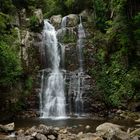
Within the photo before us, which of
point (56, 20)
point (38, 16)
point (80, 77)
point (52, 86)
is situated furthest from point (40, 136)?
point (56, 20)

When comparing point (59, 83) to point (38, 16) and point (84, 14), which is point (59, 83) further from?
point (84, 14)

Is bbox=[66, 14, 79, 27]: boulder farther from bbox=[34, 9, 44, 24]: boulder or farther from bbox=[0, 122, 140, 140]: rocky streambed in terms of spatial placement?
bbox=[0, 122, 140, 140]: rocky streambed

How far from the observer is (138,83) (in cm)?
2802

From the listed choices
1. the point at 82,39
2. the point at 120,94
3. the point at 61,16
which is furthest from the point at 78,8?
the point at 120,94

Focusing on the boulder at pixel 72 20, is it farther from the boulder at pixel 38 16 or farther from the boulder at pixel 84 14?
the boulder at pixel 38 16

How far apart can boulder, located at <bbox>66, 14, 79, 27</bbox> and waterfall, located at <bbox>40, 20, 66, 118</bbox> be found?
2.65 m

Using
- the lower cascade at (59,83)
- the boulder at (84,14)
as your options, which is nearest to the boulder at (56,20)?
the lower cascade at (59,83)

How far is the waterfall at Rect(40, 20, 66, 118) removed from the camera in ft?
96.9

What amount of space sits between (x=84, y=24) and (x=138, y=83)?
398 inches

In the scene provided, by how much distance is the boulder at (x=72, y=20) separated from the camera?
117ft

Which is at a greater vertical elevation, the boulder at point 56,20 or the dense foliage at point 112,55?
the boulder at point 56,20

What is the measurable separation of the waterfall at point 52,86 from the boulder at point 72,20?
265 centimetres

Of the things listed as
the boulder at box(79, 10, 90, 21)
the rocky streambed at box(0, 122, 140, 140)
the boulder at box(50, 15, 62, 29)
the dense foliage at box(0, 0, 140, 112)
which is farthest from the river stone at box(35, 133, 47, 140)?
the boulder at box(79, 10, 90, 21)

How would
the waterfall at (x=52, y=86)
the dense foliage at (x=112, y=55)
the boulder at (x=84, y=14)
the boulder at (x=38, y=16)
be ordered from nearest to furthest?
the dense foliage at (x=112, y=55) → the waterfall at (x=52, y=86) → the boulder at (x=38, y=16) → the boulder at (x=84, y=14)
